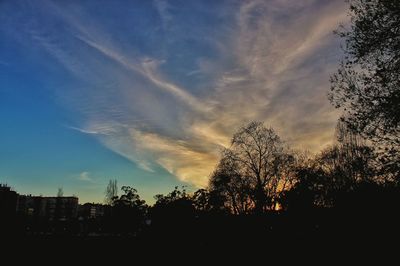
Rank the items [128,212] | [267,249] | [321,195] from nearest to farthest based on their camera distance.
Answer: [267,249] < [321,195] < [128,212]

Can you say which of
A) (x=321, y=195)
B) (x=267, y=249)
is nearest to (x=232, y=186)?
(x=321, y=195)

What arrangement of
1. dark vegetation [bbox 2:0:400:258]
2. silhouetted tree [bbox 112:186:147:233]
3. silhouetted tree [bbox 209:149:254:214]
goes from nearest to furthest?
dark vegetation [bbox 2:0:400:258] < silhouetted tree [bbox 209:149:254:214] < silhouetted tree [bbox 112:186:147:233]

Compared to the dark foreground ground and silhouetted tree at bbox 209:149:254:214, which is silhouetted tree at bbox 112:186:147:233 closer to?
silhouetted tree at bbox 209:149:254:214

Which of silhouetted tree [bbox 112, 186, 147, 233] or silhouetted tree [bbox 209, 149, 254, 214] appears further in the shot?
silhouetted tree [bbox 112, 186, 147, 233]

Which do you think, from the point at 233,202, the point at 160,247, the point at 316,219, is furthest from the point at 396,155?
the point at 233,202

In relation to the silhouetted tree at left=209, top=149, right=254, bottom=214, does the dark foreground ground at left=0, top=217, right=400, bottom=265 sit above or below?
below

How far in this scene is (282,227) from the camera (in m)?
34.0

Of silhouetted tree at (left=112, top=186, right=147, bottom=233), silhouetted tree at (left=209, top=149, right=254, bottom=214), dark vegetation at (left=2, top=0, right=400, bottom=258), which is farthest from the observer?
silhouetted tree at (left=112, top=186, right=147, bottom=233)

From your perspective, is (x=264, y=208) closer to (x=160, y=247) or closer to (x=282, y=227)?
(x=282, y=227)

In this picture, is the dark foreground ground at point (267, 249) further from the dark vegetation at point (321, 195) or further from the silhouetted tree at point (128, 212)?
the silhouetted tree at point (128, 212)

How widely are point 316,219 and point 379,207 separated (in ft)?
29.3

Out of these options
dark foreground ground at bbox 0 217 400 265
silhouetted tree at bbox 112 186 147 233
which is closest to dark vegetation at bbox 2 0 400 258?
dark foreground ground at bbox 0 217 400 265

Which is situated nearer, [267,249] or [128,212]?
[267,249]

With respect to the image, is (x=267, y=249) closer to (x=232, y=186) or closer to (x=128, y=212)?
(x=232, y=186)
